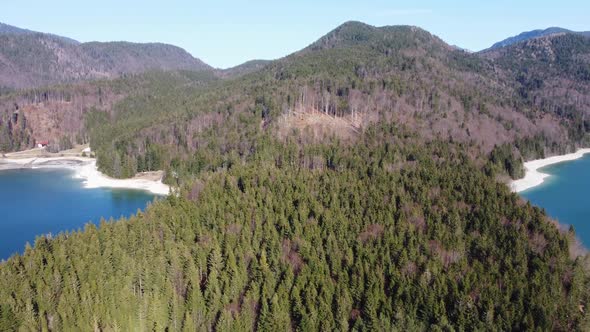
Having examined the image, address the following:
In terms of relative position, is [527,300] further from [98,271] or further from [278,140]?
[278,140]

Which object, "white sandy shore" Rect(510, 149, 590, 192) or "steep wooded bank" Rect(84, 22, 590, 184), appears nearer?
"white sandy shore" Rect(510, 149, 590, 192)

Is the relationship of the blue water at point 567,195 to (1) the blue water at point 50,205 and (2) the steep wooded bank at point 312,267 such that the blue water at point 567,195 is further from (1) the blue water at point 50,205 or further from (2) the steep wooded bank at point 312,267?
(1) the blue water at point 50,205

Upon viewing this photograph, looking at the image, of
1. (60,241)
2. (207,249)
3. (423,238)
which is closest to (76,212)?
(60,241)

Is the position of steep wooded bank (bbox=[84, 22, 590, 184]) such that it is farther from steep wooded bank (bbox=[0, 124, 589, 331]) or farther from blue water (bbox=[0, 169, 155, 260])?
steep wooded bank (bbox=[0, 124, 589, 331])

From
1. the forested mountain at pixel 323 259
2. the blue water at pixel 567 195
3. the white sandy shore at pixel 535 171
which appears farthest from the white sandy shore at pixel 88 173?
the white sandy shore at pixel 535 171

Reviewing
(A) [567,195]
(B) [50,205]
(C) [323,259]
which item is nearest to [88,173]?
(B) [50,205]

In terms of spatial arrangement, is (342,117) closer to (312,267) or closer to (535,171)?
(535,171)

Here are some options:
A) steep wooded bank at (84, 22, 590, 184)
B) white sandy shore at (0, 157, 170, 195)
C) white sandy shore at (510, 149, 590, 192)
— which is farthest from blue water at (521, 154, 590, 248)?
white sandy shore at (0, 157, 170, 195)
